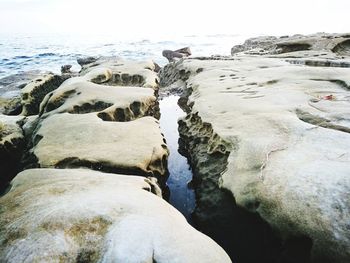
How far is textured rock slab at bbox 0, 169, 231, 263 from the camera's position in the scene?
3152 mm

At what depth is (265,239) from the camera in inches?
168

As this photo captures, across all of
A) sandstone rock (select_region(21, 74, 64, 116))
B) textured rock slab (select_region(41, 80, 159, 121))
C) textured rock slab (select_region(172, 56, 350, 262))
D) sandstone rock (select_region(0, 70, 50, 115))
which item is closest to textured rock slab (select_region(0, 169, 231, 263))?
textured rock slab (select_region(172, 56, 350, 262))

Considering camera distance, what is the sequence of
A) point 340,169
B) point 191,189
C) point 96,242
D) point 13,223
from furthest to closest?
point 191,189 → point 340,169 → point 13,223 → point 96,242

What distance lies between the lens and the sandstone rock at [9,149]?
7907 millimetres

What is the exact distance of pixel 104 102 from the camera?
929cm

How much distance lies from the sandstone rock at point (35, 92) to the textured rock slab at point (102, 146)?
23.0 ft

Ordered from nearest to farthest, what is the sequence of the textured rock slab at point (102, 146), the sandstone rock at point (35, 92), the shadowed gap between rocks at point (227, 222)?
the shadowed gap between rocks at point (227, 222), the textured rock slab at point (102, 146), the sandstone rock at point (35, 92)

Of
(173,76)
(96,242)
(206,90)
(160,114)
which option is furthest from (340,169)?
(173,76)

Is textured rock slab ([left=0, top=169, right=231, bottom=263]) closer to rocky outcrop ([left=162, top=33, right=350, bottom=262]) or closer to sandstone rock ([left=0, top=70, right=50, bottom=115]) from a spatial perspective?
rocky outcrop ([left=162, top=33, right=350, bottom=262])

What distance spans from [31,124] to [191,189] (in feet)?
18.9

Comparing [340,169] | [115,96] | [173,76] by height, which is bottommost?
[173,76]

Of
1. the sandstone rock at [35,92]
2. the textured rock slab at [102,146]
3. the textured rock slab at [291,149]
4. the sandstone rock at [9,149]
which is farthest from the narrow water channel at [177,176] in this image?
the sandstone rock at [35,92]

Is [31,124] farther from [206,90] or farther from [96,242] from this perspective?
[96,242]

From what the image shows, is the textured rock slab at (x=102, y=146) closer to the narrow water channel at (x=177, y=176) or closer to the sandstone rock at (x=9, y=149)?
the narrow water channel at (x=177, y=176)
